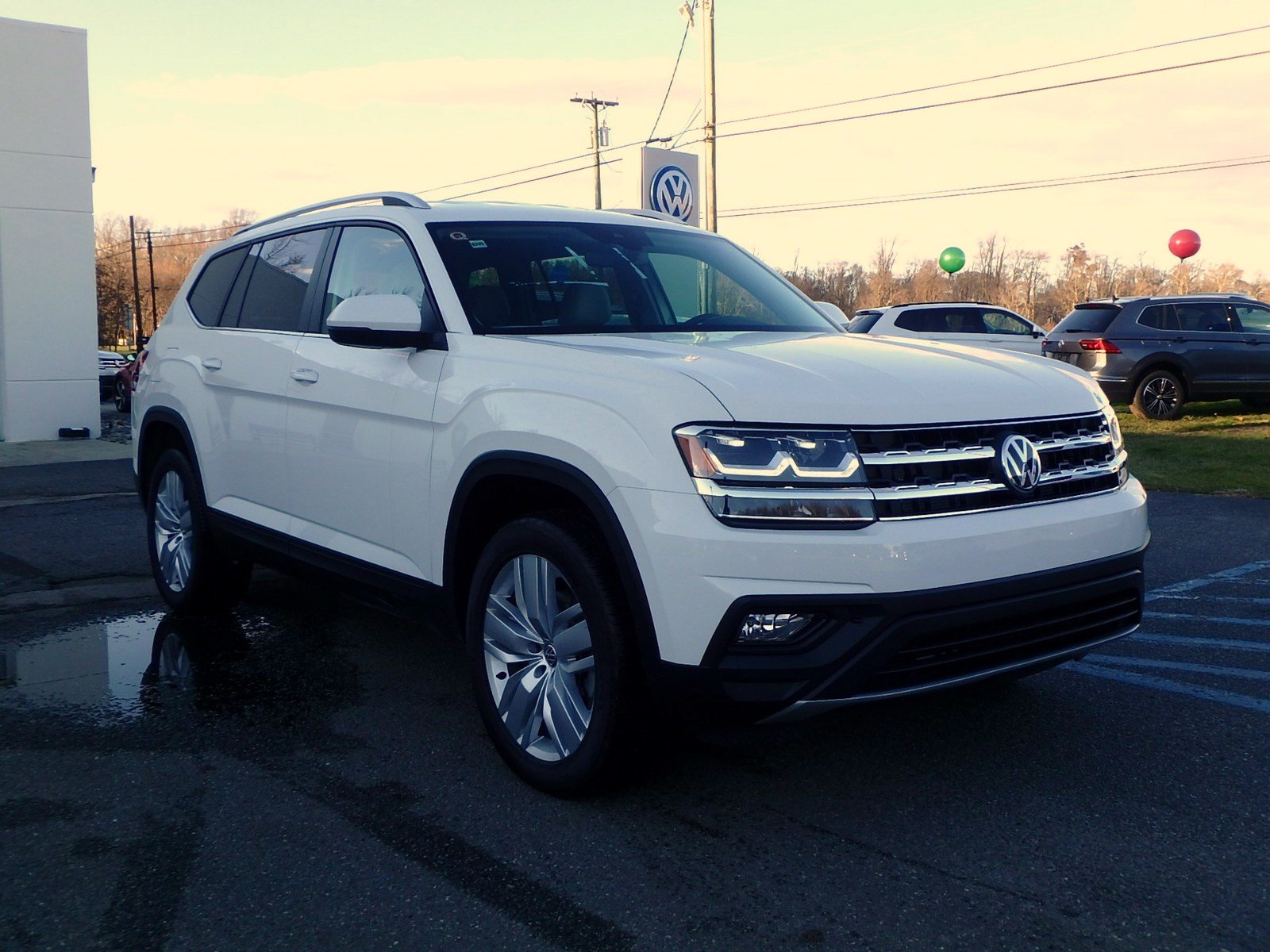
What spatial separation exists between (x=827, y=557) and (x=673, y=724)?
2.24 feet

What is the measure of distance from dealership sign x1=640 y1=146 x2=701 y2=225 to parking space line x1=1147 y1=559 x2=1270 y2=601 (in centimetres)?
642

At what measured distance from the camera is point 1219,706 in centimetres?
429

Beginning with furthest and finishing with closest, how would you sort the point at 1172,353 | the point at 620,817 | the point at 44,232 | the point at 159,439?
the point at 1172,353
the point at 44,232
the point at 159,439
the point at 620,817

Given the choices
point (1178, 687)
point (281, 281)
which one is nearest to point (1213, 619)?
point (1178, 687)

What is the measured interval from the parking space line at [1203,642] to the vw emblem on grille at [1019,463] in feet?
7.29

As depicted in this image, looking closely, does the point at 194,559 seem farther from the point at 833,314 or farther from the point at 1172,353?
the point at 1172,353

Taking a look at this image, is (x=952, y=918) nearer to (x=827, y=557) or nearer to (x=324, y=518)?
(x=827, y=557)

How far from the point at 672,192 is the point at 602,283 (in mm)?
8013

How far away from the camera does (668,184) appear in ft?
39.3

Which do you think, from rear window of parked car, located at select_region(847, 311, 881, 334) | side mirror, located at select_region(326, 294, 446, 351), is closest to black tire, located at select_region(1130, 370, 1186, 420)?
rear window of parked car, located at select_region(847, 311, 881, 334)

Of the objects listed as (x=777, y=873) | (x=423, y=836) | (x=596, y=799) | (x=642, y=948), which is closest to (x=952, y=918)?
(x=777, y=873)

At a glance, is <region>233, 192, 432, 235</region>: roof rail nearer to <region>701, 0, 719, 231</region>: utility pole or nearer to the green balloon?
<region>701, 0, 719, 231</region>: utility pole

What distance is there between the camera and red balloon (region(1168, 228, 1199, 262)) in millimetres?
35719

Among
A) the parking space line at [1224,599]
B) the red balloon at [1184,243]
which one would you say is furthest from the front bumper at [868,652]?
the red balloon at [1184,243]
